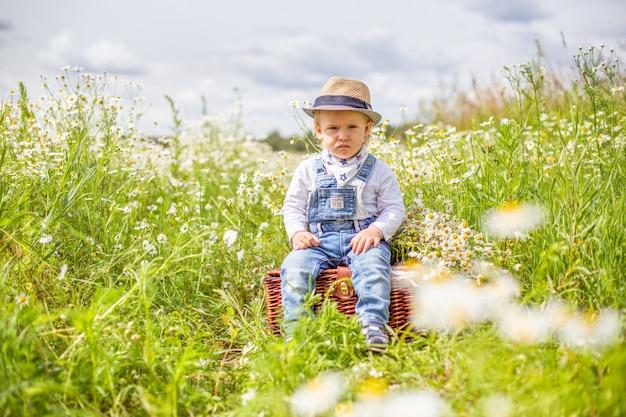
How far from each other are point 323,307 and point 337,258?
50 centimetres

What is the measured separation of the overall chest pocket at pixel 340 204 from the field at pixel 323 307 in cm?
34

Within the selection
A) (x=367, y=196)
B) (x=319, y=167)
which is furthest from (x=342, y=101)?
(x=367, y=196)

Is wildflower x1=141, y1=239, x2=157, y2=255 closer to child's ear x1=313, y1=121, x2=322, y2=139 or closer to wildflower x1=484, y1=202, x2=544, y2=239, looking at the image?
child's ear x1=313, y1=121, x2=322, y2=139

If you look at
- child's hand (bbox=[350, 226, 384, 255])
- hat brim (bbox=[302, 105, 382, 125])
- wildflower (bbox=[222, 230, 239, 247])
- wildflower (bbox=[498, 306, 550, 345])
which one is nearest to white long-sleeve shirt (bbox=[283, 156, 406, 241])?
child's hand (bbox=[350, 226, 384, 255])

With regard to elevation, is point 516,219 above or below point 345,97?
below

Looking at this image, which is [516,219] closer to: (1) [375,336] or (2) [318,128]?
(1) [375,336]

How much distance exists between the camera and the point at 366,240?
3176mm

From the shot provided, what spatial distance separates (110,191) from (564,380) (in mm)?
3045

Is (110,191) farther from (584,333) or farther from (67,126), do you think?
(584,333)

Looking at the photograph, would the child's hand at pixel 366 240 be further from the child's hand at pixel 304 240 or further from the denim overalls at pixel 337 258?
the child's hand at pixel 304 240

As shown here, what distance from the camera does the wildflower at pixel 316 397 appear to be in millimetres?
2111

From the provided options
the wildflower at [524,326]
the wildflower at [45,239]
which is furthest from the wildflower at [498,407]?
the wildflower at [45,239]

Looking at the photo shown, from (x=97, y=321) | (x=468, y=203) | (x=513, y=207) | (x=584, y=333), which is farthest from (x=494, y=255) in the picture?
(x=97, y=321)

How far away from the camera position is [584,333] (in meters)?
2.37
